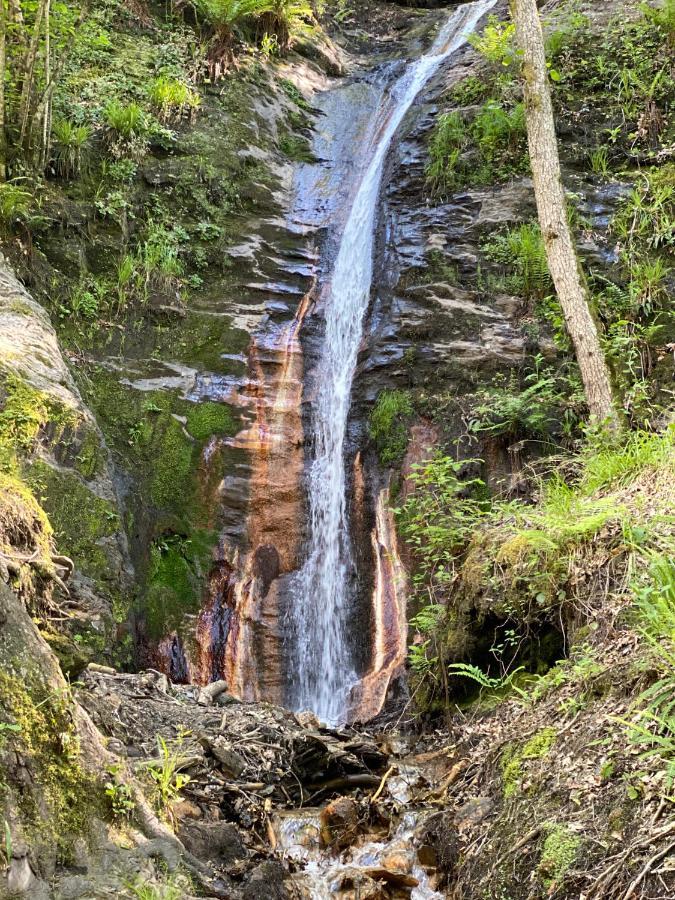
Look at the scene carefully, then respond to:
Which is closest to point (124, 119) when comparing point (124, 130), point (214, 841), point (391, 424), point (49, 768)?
point (124, 130)

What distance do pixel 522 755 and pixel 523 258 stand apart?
6.62 m

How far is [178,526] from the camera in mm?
8047

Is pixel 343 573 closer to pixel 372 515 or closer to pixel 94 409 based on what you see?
pixel 372 515

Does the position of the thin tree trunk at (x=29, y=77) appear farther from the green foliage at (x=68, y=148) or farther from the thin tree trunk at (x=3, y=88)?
the green foliage at (x=68, y=148)

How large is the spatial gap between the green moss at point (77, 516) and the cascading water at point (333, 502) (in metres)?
2.28

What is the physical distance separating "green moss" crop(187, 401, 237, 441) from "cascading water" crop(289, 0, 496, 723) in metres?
1.04

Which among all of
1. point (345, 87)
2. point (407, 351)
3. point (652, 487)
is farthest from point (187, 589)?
point (345, 87)

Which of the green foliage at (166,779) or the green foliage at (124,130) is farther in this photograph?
the green foliage at (124,130)

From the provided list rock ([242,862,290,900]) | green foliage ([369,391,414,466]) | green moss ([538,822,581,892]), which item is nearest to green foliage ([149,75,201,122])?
green foliage ([369,391,414,466])

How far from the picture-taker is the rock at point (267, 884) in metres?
3.27

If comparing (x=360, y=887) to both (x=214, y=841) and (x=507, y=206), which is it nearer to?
(x=214, y=841)

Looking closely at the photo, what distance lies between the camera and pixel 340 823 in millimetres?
4320

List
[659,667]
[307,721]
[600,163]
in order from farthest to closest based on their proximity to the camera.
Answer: [600,163], [307,721], [659,667]

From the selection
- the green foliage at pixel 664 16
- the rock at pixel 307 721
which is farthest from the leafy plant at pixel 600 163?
the rock at pixel 307 721
